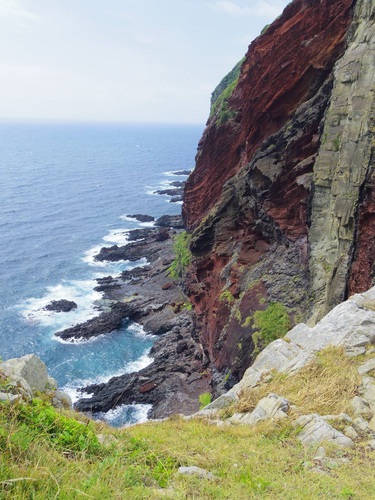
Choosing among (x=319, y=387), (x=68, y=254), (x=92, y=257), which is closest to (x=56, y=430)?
(x=319, y=387)

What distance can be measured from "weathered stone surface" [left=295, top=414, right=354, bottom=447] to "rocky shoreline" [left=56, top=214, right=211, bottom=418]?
2122 cm

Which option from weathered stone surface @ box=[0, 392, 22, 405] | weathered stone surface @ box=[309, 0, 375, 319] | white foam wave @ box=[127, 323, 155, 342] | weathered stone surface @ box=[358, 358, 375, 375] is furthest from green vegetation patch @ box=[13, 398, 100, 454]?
white foam wave @ box=[127, 323, 155, 342]

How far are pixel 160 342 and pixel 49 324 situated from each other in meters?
14.4

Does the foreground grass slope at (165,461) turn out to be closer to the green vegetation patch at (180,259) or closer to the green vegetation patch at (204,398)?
the green vegetation patch at (204,398)

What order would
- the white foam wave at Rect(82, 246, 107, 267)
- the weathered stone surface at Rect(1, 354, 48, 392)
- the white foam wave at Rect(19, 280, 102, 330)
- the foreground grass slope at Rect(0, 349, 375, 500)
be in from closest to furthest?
the foreground grass slope at Rect(0, 349, 375, 500) → the weathered stone surface at Rect(1, 354, 48, 392) → the white foam wave at Rect(19, 280, 102, 330) → the white foam wave at Rect(82, 246, 107, 267)

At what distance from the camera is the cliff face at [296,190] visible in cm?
2238

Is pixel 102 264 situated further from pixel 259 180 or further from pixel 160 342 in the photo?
pixel 259 180

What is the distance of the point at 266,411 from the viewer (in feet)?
37.3

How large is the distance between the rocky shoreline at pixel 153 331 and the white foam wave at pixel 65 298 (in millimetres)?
1677

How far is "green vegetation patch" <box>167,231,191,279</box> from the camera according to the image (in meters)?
55.5

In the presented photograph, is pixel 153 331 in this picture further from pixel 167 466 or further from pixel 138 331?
pixel 167 466

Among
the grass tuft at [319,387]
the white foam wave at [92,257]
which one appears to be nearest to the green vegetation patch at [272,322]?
the grass tuft at [319,387]

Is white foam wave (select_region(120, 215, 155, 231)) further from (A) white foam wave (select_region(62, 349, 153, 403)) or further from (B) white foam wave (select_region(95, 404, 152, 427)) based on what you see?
(B) white foam wave (select_region(95, 404, 152, 427))

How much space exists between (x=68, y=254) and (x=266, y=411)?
61614mm
